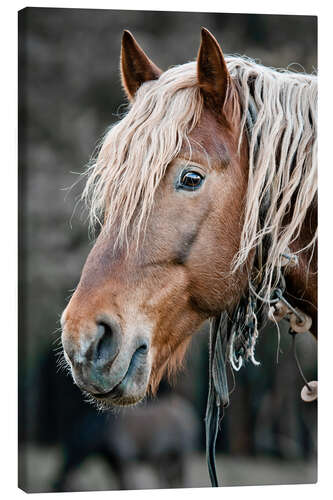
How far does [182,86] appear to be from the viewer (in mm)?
2547

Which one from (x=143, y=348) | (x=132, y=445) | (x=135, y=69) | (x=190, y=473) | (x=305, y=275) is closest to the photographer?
(x=143, y=348)

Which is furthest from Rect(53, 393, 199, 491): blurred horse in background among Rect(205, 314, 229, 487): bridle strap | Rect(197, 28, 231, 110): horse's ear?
Rect(197, 28, 231, 110): horse's ear

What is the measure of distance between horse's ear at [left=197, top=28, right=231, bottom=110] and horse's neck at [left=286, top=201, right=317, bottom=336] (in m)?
0.51

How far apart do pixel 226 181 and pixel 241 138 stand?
0.53ft

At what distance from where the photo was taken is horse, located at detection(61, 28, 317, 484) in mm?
2340

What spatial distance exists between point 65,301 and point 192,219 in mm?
1743

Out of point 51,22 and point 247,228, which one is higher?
point 51,22

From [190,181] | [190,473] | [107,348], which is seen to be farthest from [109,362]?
[190,473]

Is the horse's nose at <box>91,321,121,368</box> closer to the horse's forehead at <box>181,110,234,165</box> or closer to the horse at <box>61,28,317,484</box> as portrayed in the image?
the horse at <box>61,28,317,484</box>

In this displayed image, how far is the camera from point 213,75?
250 centimetres

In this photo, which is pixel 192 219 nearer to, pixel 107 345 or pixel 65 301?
pixel 107 345

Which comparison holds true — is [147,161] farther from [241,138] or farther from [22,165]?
[22,165]

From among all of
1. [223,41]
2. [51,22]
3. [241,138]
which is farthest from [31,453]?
[223,41]

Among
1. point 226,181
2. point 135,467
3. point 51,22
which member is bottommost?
point 135,467
